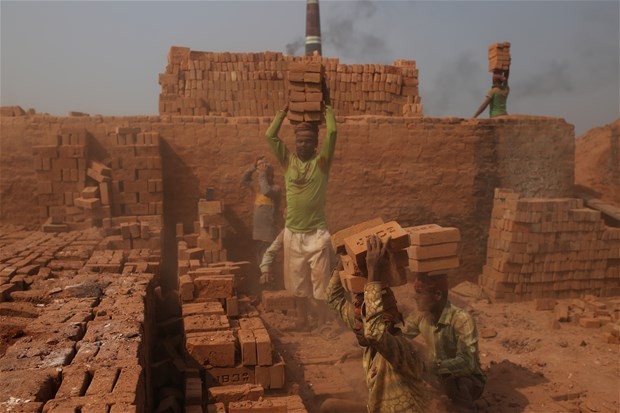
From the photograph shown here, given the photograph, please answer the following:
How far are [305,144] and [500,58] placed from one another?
7614 millimetres

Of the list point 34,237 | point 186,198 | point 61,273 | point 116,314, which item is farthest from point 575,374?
point 34,237

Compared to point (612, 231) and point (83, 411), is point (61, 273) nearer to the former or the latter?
point (83, 411)

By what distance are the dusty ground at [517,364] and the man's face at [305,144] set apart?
2.10m

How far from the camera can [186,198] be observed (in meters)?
10.3

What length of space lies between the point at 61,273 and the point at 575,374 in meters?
5.93

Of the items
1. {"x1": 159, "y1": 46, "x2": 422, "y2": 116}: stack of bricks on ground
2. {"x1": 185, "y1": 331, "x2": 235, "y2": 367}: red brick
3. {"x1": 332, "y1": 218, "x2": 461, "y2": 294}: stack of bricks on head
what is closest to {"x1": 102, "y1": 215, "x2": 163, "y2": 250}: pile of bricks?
{"x1": 185, "y1": 331, "x2": 235, "y2": 367}: red brick

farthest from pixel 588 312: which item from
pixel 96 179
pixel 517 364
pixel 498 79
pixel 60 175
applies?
pixel 60 175

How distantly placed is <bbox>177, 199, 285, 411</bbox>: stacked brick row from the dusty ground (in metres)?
0.47

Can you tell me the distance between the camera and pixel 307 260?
7.32 m

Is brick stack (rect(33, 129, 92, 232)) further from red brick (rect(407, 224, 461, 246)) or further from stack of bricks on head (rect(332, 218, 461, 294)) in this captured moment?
red brick (rect(407, 224, 461, 246))

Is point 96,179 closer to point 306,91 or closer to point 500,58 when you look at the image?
point 306,91

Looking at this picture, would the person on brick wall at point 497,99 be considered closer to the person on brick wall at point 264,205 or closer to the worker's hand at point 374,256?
the person on brick wall at point 264,205

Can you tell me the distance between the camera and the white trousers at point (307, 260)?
7227mm

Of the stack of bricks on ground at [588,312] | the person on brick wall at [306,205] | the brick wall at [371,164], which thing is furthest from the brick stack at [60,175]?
the stack of bricks on ground at [588,312]
